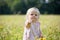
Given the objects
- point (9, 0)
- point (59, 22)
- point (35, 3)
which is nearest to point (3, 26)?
point (9, 0)

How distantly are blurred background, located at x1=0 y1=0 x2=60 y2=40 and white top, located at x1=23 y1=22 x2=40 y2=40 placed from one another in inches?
1.8

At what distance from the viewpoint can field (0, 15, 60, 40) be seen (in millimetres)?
1501

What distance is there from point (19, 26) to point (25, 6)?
0.58 feet

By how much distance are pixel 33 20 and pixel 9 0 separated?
0.28 metres

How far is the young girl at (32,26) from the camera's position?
→ 1.42 m

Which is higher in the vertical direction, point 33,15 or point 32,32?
point 33,15

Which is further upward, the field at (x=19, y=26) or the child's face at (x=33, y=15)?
the child's face at (x=33, y=15)

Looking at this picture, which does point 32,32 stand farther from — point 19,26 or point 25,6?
point 25,6

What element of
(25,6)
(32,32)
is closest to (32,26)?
(32,32)

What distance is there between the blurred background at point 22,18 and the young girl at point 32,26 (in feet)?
0.16

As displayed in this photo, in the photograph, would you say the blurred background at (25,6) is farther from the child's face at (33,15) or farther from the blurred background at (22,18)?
the child's face at (33,15)

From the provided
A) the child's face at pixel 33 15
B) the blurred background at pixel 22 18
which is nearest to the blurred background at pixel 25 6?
the blurred background at pixel 22 18

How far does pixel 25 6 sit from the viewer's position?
1.53 metres

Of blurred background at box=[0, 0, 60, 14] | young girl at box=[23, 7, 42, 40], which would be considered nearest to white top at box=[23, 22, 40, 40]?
young girl at box=[23, 7, 42, 40]
